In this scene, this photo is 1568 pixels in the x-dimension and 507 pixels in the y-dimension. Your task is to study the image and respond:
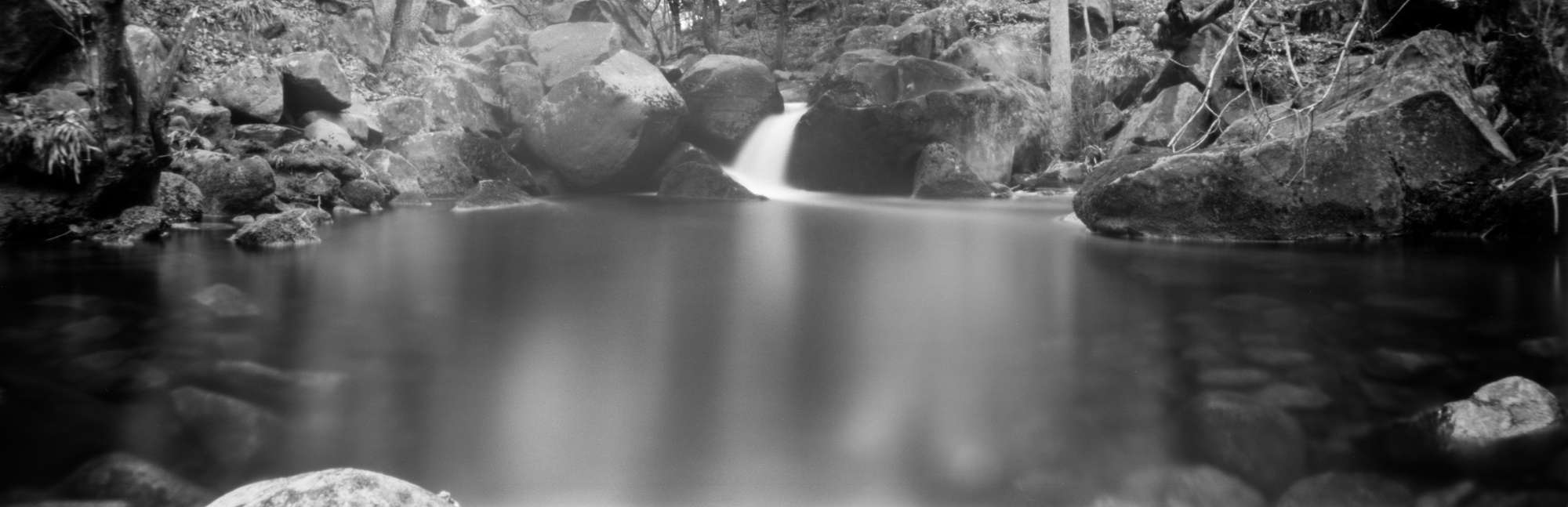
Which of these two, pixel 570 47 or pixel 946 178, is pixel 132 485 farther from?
pixel 570 47

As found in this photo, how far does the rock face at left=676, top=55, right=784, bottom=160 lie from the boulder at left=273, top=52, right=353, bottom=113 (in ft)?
20.5

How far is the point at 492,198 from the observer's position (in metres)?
14.4

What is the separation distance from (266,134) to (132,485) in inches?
475

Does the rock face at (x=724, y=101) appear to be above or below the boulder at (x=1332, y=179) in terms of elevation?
above

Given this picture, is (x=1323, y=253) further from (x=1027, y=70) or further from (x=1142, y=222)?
(x=1027, y=70)

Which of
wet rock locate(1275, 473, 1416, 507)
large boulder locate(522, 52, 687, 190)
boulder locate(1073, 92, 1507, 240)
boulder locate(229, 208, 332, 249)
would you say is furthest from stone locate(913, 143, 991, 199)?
wet rock locate(1275, 473, 1416, 507)

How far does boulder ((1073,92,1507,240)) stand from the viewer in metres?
8.18

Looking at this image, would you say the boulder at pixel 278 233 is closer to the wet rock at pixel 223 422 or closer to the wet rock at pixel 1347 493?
the wet rock at pixel 223 422

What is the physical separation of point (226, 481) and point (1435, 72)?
10030mm

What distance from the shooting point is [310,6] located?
20.9m

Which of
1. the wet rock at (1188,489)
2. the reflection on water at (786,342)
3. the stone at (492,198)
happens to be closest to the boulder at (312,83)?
the stone at (492,198)

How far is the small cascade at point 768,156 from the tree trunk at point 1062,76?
16.6 feet

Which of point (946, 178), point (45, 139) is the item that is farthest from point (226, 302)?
point (946, 178)

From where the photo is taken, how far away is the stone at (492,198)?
550 inches
